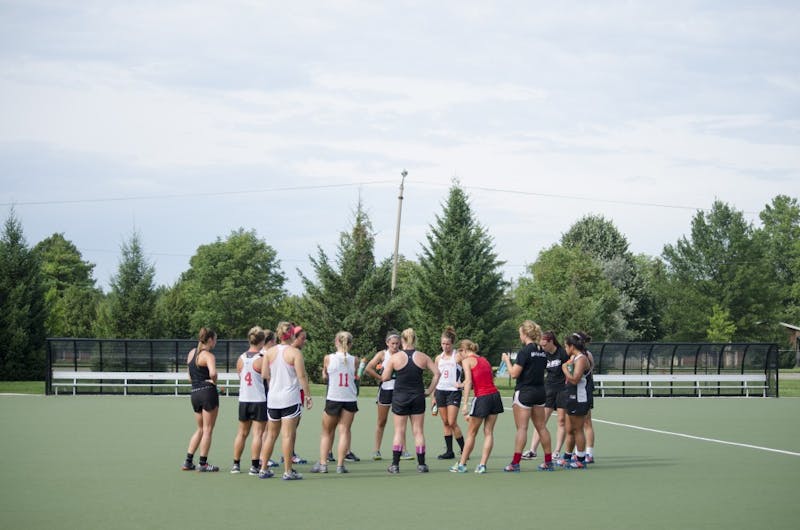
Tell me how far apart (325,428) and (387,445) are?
4607 mm

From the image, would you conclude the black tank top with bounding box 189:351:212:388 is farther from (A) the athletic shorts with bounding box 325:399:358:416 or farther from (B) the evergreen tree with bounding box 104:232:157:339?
(B) the evergreen tree with bounding box 104:232:157:339

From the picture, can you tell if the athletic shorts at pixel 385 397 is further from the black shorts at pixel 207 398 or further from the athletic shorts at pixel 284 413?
the black shorts at pixel 207 398

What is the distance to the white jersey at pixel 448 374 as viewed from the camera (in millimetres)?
15039

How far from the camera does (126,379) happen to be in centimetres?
3575

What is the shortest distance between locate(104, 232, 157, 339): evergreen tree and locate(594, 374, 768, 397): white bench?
26.6m

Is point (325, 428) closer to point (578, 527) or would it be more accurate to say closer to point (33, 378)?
point (578, 527)

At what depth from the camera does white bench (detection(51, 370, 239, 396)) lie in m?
34.9

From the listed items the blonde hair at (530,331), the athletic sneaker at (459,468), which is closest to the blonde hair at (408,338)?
the blonde hair at (530,331)

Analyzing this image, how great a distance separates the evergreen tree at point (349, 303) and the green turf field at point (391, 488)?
75.3ft

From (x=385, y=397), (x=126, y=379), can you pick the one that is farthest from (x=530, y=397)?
(x=126, y=379)

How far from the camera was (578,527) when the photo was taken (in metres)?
9.40

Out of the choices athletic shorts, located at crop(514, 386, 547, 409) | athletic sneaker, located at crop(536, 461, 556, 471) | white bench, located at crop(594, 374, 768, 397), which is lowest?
white bench, located at crop(594, 374, 768, 397)

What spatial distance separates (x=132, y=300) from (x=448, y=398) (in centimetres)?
4065

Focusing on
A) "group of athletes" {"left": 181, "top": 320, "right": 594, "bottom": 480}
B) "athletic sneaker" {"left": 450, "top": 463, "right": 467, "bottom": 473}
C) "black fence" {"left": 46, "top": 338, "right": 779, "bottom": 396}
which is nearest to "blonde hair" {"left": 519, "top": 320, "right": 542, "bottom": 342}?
"group of athletes" {"left": 181, "top": 320, "right": 594, "bottom": 480}
